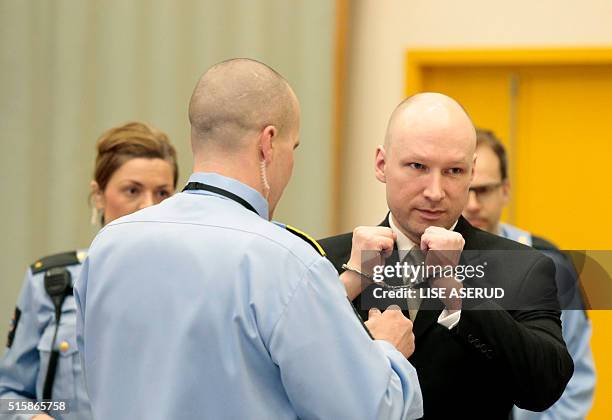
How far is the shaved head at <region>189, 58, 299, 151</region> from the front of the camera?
1.82m

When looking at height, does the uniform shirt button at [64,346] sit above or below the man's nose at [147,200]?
below

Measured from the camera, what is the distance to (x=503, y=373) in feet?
6.26

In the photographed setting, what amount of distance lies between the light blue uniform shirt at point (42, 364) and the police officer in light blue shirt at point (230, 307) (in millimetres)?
934

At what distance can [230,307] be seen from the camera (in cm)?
169

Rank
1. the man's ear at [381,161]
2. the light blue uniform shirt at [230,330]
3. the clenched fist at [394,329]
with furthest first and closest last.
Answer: the man's ear at [381,161] < the clenched fist at [394,329] < the light blue uniform shirt at [230,330]

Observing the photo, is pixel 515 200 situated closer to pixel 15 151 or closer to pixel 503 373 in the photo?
pixel 15 151

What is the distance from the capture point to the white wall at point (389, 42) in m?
4.64

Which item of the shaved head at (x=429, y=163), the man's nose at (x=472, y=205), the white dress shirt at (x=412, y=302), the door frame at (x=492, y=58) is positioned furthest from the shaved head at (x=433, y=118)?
the door frame at (x=492, y=58)

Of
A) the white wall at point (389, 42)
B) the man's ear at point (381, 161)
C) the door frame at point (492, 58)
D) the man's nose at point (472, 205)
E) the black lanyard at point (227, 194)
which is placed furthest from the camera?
the white wall at point (389, 42)

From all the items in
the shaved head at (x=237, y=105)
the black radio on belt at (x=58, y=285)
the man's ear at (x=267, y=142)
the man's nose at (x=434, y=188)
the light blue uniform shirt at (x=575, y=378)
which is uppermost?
the shaved head at (x=237, y=105)

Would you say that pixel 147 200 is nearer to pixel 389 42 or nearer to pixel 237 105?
pixel 237 105

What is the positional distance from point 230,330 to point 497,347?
534 mm

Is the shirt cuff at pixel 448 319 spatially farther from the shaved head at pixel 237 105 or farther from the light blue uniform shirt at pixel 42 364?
the light blue uniform shirt at pixel 42 364

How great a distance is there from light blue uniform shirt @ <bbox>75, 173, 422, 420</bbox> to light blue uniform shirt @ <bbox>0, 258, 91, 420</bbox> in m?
1.00
